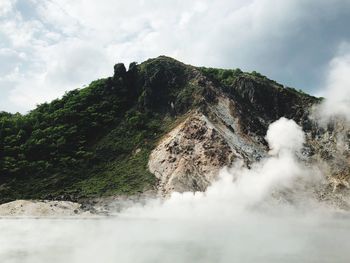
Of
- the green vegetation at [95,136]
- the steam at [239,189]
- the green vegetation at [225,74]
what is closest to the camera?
the steam at [239,189]

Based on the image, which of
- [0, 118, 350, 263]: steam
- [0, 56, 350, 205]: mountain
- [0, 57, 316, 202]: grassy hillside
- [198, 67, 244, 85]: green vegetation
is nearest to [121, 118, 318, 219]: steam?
[0, 118, 350, 263]: steam

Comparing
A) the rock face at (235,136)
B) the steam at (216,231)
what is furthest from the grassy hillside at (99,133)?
the steam at (216,231)

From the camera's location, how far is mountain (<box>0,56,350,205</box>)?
5638cm

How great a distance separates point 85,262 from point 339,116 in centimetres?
5619

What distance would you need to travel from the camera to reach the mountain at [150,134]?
2219 inches

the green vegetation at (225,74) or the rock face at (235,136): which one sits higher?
the green vegetation at (225,74)

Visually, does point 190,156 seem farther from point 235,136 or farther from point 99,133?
point 99,133

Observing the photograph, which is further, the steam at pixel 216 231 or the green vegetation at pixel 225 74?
the green vegetation at pixel 225 74

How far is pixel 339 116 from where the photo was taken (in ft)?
225

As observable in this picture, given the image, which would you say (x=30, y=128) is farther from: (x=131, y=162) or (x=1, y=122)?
(x=131, y=162)

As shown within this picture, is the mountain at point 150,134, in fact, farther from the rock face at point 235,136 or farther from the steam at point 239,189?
the steam at point 239,189

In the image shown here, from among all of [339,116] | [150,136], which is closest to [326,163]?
[339,116]

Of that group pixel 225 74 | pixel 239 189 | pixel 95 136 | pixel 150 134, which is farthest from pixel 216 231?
pixel 225 74

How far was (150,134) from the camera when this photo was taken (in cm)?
6569
